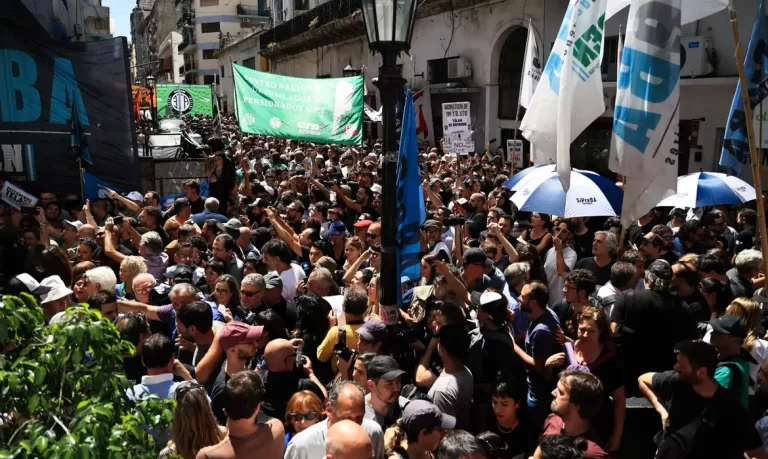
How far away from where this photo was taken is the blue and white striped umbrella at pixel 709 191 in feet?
25.3

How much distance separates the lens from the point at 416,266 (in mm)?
4691

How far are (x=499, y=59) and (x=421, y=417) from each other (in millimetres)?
18682

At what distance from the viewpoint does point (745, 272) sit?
586cm

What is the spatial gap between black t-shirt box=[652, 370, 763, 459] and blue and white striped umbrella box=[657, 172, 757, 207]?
14.2 feet

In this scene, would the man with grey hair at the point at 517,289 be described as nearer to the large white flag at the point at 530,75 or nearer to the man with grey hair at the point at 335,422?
the man with grey hair at the point at 335,422

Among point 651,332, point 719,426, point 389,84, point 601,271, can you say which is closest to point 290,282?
point 389,84

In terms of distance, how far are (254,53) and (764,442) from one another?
4688 centimetres

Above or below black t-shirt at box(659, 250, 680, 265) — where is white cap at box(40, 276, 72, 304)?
above

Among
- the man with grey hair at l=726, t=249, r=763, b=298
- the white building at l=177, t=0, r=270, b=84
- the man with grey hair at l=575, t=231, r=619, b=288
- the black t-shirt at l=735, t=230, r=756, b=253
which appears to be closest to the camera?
the man with grey hair at l=726, t=249, r=763, b=298

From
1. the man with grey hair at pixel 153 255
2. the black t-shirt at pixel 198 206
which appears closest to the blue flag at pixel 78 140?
the black t-shirt at pixel 198 206

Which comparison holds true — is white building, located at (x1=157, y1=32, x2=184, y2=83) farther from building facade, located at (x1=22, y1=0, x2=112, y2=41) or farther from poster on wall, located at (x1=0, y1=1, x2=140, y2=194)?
poster on wall, located at (x1=0, y1=1, x2=140, y2=194)

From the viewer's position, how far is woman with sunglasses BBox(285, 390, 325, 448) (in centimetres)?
379

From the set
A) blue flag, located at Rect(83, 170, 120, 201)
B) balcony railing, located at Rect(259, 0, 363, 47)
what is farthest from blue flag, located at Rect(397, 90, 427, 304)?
balcony railing, located at Rect(259, 0, 363, 47)

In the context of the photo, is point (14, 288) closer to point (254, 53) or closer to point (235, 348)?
point (235, 348)
